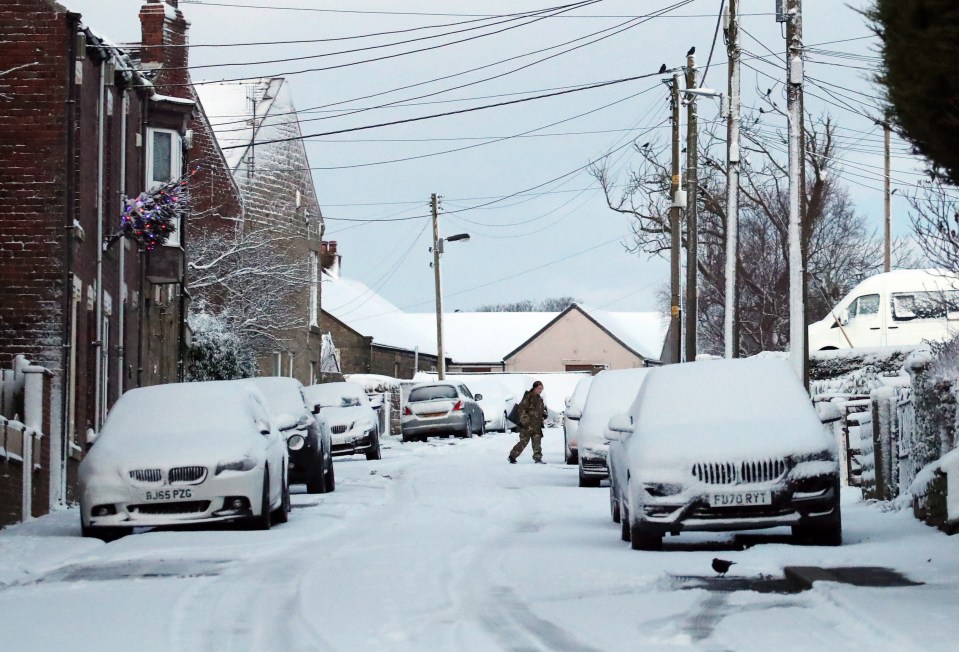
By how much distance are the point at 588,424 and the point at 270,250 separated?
24.5 meters

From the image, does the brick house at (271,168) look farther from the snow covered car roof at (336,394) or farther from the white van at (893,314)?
the white van at (893,314)

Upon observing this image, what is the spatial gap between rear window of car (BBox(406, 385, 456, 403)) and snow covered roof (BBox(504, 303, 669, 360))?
6145cm

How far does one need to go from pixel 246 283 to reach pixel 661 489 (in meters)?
31.7

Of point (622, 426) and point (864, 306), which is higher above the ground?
point (864, 306)

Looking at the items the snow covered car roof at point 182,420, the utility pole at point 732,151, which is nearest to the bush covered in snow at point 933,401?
the snow covered car roof at point 182,420

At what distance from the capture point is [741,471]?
44.2 feet

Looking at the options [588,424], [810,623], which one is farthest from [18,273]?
[810,623]

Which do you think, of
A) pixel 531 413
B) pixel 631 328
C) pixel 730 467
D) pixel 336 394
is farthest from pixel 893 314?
pixel 631 328

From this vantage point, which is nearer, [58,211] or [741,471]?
[741,471]

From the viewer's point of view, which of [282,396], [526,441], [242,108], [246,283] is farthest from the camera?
[242,108]

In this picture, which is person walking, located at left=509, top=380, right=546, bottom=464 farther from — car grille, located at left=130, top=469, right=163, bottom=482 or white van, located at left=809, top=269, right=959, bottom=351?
car grille, located at left=130, top=469, right=163, bottom=482

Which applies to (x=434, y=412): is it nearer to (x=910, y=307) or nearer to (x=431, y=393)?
(x=431, y=393)

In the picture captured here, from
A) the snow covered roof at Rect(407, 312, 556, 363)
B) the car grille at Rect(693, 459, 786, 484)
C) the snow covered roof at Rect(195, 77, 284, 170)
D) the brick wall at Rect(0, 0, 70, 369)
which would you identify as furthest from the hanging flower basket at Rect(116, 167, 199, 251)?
the snow covered roof at Rect(407, 312, 556, 363)

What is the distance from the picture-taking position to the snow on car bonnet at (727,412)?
539 inches
